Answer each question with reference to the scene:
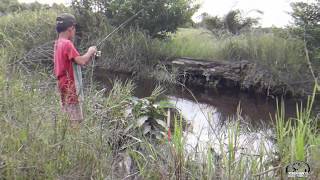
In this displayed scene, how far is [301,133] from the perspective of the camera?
8.84ft

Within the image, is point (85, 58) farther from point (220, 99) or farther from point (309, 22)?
point (309, 22)

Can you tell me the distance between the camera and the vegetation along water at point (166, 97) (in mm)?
2703

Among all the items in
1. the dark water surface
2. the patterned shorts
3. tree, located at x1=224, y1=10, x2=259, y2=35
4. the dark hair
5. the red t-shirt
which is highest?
tree, located at x1=224, y1=10, x2=259, y2=35

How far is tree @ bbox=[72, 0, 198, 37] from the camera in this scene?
12438mm

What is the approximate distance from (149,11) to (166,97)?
4997 millimetres

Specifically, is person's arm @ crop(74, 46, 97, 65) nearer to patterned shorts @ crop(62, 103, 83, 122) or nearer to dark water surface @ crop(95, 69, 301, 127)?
patterned shorts @ crop(62, 103, 83, 122)

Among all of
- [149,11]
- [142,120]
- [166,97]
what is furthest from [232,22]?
[142,120]

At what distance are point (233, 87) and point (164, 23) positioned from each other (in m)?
3.35

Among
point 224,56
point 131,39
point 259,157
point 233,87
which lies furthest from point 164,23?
point 259,157

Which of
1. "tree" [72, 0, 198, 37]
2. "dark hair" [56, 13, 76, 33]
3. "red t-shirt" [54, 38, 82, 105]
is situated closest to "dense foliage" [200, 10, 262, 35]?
"tree" [72, 0, 198, 37]

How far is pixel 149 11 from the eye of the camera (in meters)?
12.7

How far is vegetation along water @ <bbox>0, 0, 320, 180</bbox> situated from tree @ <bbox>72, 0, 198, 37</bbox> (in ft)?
0.12

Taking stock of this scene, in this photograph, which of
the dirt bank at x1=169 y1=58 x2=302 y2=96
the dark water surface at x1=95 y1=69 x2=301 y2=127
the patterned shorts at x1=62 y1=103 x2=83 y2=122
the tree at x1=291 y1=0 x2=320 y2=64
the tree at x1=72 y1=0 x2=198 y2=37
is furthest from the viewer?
the tree at x1=72 y1=0 x2=198 y2=37

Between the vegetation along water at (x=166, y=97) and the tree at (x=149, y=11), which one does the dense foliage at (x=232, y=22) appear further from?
the tree at (x=149, y=11)
